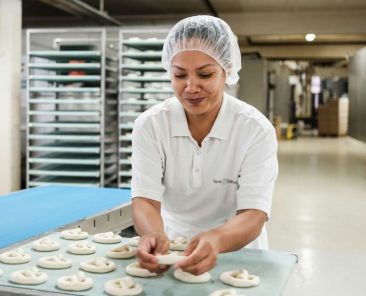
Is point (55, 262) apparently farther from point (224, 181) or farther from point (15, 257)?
point (224, 181)

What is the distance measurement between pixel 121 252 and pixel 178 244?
0.21 metres

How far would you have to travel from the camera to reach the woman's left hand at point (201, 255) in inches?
51.0

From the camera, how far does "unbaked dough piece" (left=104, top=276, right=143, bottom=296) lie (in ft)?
4.11

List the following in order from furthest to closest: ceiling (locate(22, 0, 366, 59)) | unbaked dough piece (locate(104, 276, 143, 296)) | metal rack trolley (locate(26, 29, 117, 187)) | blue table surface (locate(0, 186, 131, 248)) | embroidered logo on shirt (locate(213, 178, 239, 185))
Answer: ceiling (locate(22, 0, 366, 59)) < metal rack trolley (locate(26, 29, 117, 187)) < blue table surface (locate(0, 186, 131, 248)) < embroidered logo on shirt (locate(213, 178, 239, 185)) < unbaked dough piece (locate(104, 276, 143, 296))

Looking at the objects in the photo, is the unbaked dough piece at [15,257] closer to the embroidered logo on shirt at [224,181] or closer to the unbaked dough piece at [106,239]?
the unbaked dough piece at [106,239]

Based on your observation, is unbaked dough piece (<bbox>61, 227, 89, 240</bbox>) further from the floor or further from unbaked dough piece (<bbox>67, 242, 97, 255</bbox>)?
the floor

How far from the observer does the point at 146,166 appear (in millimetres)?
1720

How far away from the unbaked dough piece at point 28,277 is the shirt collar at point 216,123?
66 cm

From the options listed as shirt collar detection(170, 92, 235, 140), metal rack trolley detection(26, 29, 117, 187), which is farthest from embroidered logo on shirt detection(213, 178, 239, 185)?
metal rack trolley detection(26, 29, 117, 187)

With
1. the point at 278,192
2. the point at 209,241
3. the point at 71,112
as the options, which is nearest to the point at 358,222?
the point at 278,192

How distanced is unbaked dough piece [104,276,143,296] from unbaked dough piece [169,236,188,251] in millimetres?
338

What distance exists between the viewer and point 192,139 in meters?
1.75

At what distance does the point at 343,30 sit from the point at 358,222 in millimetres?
6216

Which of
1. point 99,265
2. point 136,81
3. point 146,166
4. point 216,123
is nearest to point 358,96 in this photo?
point 136,81
